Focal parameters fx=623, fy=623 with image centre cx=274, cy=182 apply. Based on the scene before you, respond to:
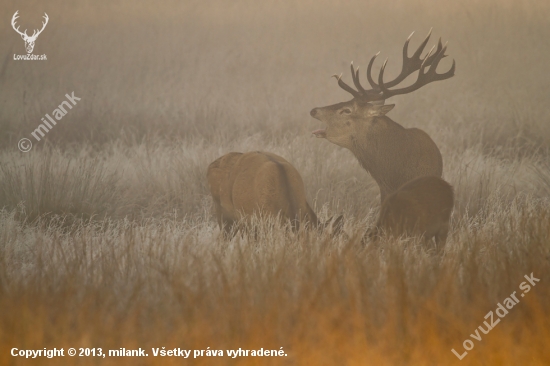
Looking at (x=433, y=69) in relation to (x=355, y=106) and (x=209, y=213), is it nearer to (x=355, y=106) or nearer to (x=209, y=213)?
(x=355, y=106)

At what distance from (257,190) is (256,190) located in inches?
0.6

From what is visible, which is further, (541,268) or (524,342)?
(541,268)

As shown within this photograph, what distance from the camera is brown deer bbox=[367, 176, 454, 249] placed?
163 inches

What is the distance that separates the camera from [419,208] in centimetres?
412

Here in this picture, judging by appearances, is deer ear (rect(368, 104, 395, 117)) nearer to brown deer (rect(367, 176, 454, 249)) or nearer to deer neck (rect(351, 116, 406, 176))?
deer neck (rect(351, 116, 406, 176))

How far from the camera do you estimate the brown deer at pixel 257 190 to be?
4.48 metres

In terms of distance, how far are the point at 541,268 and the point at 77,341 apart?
102 inches

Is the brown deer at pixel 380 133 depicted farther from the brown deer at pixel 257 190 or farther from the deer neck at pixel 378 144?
the brown deer at pixel 257 190

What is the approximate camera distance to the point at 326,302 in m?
3.36

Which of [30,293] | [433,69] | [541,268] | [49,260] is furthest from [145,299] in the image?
[433,69]
